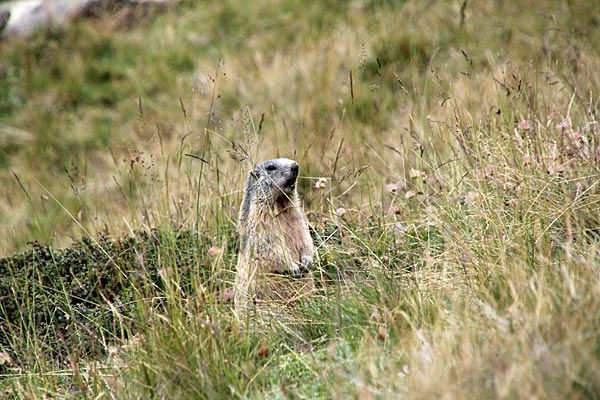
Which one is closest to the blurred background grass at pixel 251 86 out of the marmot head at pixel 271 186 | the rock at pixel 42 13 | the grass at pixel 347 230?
the grass at pixel 347 230

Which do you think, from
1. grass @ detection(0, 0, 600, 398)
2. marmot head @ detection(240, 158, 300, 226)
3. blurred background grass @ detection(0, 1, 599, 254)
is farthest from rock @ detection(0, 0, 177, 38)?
marmot head @ detection(240, 158, 300, 226)

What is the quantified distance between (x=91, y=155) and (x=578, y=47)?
18.7 feet

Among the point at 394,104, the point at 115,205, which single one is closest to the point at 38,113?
the point at 115,205

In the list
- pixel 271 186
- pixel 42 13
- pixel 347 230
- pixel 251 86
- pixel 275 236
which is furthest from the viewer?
pixel 42 13

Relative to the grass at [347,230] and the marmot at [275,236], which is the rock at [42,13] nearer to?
the grass at [347,230]

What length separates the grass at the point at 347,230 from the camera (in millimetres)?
3066

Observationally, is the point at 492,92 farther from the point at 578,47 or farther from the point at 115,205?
the point at 115,205

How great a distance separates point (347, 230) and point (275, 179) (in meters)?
0.59

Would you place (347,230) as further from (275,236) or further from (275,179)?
(275,179)

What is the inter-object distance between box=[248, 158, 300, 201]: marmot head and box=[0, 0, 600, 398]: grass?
162mm

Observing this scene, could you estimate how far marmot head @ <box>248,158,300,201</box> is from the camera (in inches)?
185

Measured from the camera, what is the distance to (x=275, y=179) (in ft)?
15.6

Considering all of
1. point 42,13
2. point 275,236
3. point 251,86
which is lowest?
point 251,86

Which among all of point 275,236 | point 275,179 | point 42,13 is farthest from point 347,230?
point 42,13
